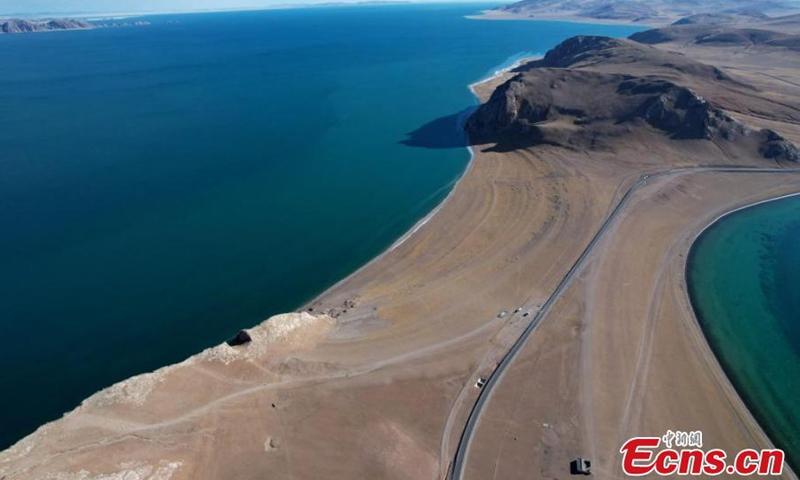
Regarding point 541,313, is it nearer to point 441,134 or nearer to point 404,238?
point 404,238

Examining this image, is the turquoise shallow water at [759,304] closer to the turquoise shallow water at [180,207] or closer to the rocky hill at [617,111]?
the rocky hill at [617,111]

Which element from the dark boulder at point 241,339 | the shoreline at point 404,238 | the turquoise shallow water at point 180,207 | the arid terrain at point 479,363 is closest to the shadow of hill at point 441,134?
the turquoise shallow water at point 180,207

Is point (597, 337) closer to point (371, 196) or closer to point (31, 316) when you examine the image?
point (371, 196)

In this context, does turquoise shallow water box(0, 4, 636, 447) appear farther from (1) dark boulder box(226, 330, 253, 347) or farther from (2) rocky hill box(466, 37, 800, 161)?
(2) rocky hill box(466, 37, 800, 161)

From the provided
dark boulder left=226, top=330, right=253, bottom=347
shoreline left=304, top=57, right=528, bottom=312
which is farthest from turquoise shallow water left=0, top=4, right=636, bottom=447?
dark boulder left=226, top=330, right=253, bottom=347

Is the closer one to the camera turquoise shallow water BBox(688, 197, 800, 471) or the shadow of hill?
turquoise shallow water BBox(688, 197, 800, 471)
